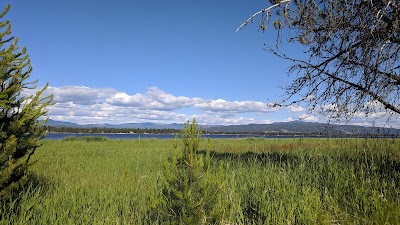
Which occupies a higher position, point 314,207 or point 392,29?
point 392,29

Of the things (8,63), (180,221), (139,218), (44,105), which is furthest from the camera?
(44,105)

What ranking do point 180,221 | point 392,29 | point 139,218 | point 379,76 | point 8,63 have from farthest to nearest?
point 379,76
point 392,29
point 8,63
point 139,218
point 180,221

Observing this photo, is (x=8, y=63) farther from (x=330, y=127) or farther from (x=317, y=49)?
(x=330, y=127)

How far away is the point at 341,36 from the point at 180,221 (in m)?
5.37

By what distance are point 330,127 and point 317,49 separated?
2.13 m

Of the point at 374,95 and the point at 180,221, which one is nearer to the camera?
the point at 180,221

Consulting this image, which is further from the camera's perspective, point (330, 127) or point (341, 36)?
point (330, 127)

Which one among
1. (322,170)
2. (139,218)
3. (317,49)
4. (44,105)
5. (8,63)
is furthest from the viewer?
(317,49)

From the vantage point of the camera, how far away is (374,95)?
22.7ft

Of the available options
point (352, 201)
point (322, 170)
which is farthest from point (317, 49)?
point (352, 201)

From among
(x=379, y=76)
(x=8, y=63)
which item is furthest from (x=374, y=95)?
(x=8, y=63)

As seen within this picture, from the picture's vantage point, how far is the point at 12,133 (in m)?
5.02

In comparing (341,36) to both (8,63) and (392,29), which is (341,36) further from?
(8,63)

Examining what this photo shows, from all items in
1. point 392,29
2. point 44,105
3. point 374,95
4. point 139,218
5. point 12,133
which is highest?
point 392,29
